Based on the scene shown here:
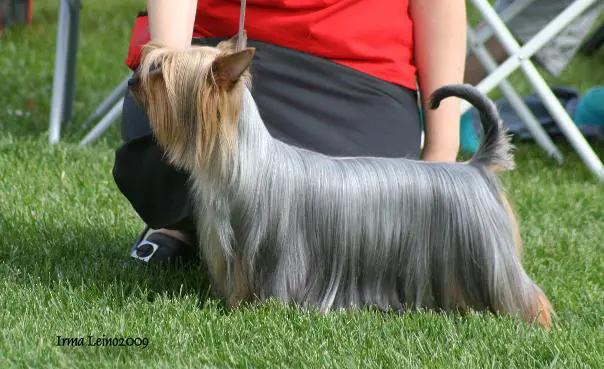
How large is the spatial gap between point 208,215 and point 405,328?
0.66 metres

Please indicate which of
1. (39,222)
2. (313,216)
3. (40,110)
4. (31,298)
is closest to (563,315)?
(313,216)

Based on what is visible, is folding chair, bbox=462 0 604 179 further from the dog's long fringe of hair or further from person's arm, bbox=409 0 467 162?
the dog's long fringe of hair

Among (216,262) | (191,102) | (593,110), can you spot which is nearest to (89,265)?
(216,262)

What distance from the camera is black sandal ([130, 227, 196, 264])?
3613 mm

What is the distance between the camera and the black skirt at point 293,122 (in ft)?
11.4

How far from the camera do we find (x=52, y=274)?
3.43 m

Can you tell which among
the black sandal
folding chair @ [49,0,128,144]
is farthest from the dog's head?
folding chair @ [49,0,128,144]

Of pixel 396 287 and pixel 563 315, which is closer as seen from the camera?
pixel 396 287

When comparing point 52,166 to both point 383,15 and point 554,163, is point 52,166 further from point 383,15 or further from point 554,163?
point 554,163

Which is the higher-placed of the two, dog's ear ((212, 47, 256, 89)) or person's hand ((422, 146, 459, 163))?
dog's ear ((212, 47, 256, 89))

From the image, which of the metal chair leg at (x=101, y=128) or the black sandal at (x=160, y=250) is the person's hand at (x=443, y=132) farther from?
the metal chair leg at (x=101, y=128)

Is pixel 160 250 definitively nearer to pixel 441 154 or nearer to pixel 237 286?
pixel 237 286

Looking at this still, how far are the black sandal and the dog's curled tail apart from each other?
45.9 inches

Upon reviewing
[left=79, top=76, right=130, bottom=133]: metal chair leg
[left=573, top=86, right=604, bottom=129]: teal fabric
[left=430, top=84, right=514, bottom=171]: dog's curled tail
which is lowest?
[left=79, top=76, right=130, bottom=133]: metal chair leg
